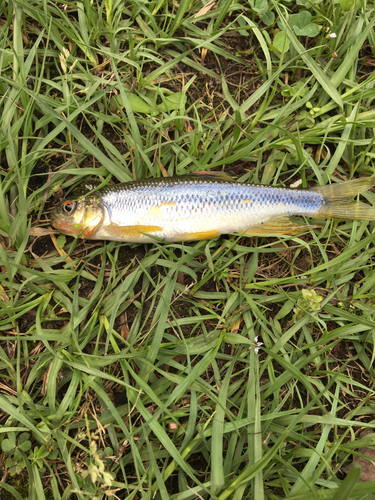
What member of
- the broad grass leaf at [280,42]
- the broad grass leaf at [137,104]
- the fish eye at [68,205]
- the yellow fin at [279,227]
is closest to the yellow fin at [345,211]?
the yellow fin at [279,227]

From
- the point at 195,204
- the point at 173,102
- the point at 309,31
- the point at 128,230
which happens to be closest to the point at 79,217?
the point at 128,230

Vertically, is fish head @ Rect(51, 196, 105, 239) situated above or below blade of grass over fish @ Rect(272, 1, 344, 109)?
below

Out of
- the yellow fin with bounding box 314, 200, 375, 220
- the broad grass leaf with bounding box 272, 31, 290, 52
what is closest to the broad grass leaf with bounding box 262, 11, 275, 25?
the broad grass leaf with bounding box 272, 31, 290, 52

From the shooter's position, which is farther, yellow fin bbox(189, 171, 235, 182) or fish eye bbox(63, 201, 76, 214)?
yellow fin bbox(189, 171, 235, 182)

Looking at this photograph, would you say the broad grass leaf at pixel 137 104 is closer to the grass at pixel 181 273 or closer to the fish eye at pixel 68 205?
the grass at pixel 181 273

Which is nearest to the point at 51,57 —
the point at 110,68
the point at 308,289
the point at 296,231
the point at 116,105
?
the point at 110,68

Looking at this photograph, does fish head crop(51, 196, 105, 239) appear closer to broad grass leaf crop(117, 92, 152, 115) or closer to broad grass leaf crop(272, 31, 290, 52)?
broad grass leaf crop(117, 92, 152, 115)

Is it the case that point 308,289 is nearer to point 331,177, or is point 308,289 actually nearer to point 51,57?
point 331,177
